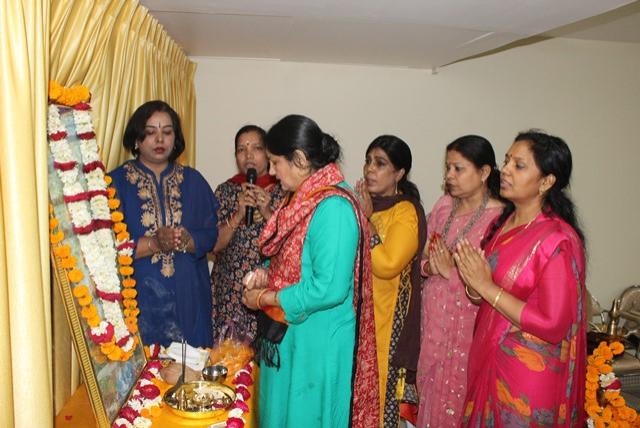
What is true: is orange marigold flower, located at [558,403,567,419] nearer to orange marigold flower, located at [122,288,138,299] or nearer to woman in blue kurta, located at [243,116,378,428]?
woman in blue kurta, located at [243,116,378,428]

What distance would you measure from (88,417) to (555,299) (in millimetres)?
1780

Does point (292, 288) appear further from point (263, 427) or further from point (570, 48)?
point (570, 48)

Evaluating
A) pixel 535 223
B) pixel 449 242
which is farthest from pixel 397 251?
pixel 535 223

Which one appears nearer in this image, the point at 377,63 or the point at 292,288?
the point at 292,288

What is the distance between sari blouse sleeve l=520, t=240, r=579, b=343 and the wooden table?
1.10m

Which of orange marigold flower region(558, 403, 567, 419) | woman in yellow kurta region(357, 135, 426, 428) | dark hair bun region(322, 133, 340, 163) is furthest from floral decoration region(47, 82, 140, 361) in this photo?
orange marigold flower region(558, 403, 567, 419)

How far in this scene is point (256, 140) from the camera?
3318 millimetres

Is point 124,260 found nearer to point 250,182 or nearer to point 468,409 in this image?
point 250,182

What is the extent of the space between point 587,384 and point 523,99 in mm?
3075

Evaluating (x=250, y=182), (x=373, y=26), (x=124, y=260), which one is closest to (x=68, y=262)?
(x=124, y=260)

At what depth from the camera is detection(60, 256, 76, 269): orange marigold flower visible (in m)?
1.78

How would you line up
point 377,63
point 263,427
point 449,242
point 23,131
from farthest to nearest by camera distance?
1. point 377,63
2. point 449,242
3. point 263,427
4. point 23,131

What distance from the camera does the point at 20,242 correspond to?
1492mm

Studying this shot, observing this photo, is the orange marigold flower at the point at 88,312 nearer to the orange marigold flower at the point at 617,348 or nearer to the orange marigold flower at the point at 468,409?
the orange marigold flower at the point at 468,409
